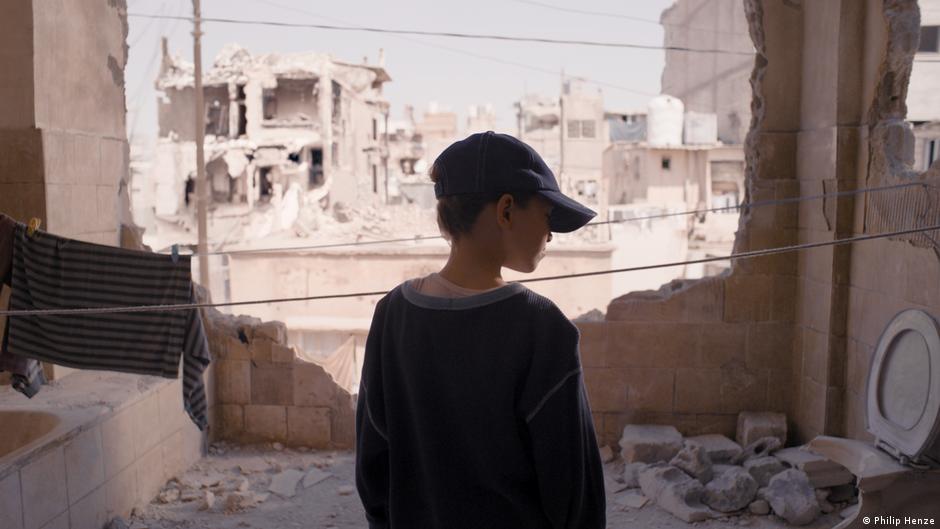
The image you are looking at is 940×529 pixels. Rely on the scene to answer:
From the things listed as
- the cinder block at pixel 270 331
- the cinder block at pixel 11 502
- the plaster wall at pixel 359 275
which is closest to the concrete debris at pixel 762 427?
the cinder block at pixel 270 331

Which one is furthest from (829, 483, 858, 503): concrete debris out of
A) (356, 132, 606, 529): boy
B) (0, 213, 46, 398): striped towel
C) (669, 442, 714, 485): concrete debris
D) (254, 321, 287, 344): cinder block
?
(0, 213, 46, 398): striped towel

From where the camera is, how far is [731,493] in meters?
5.23

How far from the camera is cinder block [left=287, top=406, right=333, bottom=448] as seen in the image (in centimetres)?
664

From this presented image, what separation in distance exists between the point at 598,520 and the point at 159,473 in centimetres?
494

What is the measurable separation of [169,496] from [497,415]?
484 centimetres

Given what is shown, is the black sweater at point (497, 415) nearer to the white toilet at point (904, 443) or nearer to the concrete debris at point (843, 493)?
the white toilet at point (904, 443)

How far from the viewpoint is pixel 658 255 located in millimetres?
23641

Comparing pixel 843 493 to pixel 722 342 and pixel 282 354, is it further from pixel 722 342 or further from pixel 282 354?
pixel 282 354

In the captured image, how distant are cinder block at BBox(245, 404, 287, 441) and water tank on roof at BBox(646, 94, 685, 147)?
26524 millimetres

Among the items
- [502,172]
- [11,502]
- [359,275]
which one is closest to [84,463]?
[11,502]

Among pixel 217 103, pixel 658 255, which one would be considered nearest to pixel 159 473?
pixel 658 255

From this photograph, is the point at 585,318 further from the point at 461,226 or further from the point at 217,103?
the point at 217,103

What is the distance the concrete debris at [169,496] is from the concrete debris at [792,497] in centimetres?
417

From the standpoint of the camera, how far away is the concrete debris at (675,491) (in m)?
5.14
